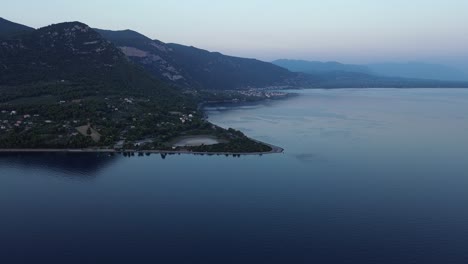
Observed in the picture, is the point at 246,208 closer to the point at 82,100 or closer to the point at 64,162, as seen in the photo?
the point at 64,162

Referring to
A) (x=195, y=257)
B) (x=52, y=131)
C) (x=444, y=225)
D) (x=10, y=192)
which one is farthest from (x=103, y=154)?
(x=444, y=225)

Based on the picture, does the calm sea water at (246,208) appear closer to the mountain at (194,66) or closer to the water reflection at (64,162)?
the water reflection at (64,162)

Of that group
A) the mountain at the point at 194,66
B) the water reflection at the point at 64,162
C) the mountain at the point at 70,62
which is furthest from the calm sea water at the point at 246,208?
the mountain at the point at 194,66

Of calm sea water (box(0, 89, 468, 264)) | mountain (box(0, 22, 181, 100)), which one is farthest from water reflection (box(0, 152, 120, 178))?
mountain (box(0, 22, 181, 100))

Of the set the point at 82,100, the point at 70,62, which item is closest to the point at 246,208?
the point at 82,100

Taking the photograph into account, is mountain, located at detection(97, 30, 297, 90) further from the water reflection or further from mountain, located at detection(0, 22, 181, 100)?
the water reflection
